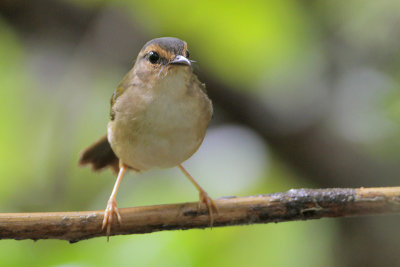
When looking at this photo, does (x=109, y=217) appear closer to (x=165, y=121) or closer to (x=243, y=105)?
(x=165, y=121)

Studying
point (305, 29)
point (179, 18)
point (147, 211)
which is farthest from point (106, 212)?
point (305, 29)

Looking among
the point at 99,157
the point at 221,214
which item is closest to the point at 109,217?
the point at 221,214

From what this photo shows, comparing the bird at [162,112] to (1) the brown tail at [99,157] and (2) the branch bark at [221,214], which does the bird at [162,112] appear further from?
(1) the brown tail at [99,157]

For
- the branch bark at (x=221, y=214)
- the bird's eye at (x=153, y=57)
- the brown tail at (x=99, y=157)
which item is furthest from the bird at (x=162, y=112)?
the brown tail at (x=99, y=157)

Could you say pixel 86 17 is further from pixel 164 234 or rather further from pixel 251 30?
pixel 164 234

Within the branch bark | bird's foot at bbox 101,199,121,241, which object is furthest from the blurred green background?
bird's foot at bbox 101,199,121,241

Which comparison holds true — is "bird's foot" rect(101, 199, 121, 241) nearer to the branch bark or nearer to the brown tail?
the branch bark
